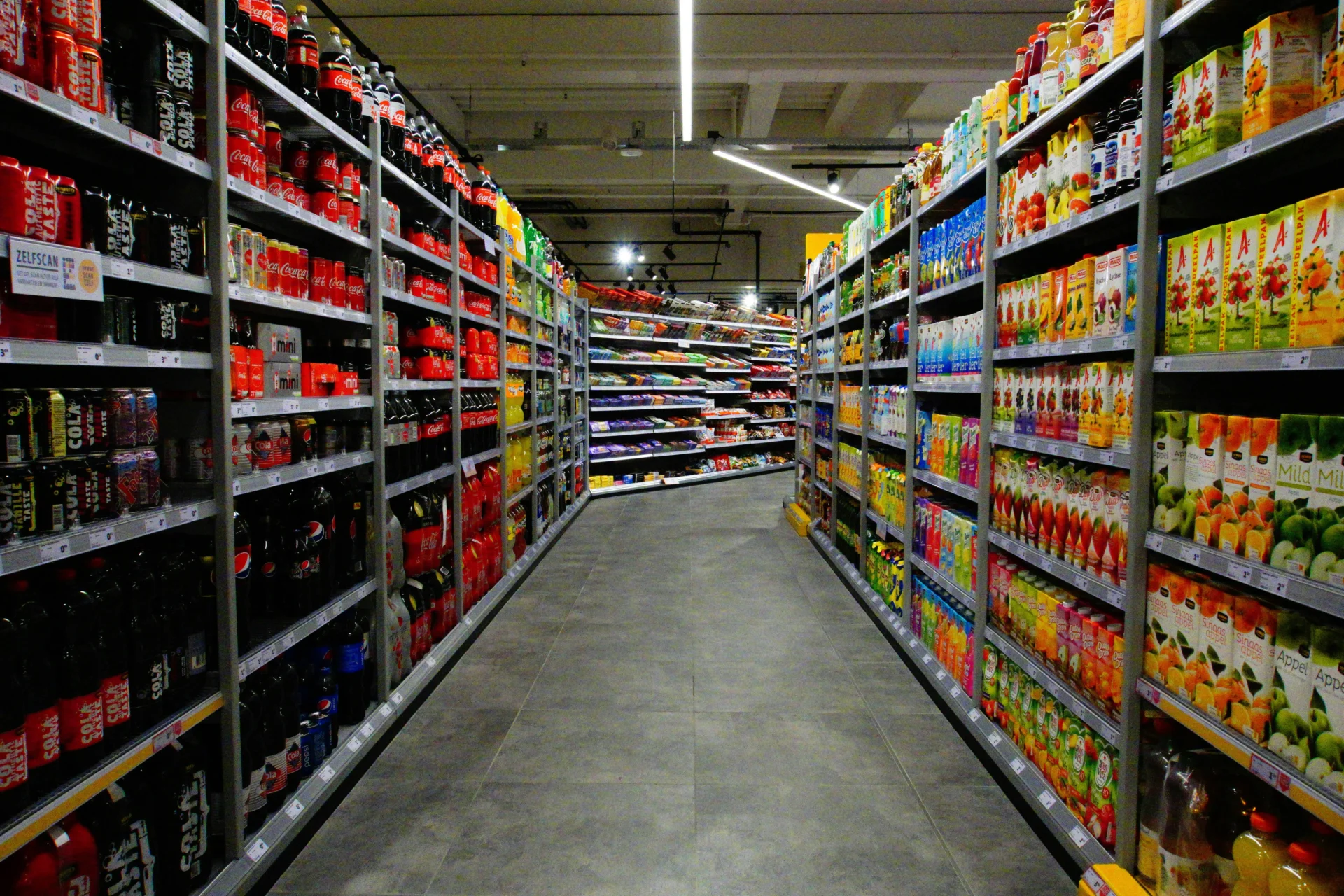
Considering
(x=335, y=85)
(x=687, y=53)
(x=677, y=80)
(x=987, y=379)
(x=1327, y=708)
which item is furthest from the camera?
(x=677, y=80)

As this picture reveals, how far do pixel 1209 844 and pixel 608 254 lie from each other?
1765 centimetres

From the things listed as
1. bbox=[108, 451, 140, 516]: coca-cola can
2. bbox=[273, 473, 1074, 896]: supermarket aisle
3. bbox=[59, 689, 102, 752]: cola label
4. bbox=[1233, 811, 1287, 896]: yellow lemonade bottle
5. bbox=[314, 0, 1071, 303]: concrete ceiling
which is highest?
bbox=[314, 0, 1071, 303]: concrete ceiling

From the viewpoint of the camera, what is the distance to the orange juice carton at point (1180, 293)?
1.82 metres

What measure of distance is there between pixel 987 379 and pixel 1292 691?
1.62 metres

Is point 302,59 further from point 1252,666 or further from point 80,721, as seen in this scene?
point 1252,666

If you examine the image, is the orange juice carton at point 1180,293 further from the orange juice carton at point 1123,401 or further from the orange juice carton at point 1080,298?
the orange juice carton at point 1080,298

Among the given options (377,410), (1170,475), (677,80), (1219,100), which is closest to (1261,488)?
(1170,475)

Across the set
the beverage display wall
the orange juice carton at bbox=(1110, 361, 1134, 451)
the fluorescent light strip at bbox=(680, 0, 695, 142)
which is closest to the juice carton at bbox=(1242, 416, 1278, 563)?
the beverage display wall

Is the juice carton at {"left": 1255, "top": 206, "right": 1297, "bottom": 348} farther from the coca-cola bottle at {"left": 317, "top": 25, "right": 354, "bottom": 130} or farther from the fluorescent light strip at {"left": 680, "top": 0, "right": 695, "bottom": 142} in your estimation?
the fluorescent light strip at {"left": 680, "top": 0, "right": 695, "bottom": 142}

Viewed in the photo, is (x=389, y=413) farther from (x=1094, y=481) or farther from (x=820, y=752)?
(x=1094, y=481)

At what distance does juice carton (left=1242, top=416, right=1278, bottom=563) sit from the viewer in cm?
157

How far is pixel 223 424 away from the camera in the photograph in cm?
199

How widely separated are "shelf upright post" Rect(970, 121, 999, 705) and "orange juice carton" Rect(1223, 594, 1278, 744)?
127cm

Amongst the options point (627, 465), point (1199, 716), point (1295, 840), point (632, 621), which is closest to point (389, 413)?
point (632, 621)
